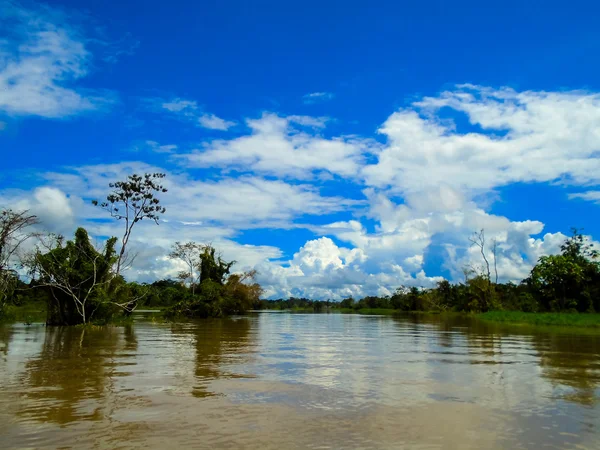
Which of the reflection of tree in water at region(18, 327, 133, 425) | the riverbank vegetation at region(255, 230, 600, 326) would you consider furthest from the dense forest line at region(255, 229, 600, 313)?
the reflection of tree in water at region(18, 327, 133, 425)

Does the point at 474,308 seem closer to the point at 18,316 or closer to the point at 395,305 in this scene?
the point at 395,305

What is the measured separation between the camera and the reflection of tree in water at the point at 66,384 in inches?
297

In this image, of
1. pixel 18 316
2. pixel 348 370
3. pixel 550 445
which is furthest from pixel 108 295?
pixel 550 445

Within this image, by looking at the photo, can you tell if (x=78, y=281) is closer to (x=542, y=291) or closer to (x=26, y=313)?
(x=26, y=313)

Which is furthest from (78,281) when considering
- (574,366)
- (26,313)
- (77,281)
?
(574,366)

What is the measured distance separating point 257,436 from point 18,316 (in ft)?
122

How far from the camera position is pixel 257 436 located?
6551mm

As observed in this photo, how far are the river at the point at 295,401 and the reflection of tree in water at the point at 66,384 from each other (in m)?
0.03

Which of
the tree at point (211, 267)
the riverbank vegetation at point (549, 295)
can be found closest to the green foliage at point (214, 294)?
the tree at point (211, 267)

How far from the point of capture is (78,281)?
102ft

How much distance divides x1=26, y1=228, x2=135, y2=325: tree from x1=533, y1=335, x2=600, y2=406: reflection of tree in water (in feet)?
83.0

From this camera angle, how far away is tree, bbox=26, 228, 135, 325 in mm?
29859

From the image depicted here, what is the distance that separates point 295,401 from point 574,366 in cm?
923

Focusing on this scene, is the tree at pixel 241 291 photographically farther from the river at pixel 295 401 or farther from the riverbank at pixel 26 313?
the river at pixel 295 401
